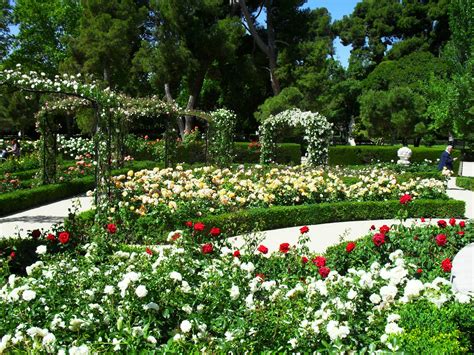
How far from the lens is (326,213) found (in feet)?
30.8

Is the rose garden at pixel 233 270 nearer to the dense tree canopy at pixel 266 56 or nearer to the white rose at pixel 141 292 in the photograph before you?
the white rose at pixel 141 292

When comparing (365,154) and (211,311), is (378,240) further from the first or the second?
(365,154)

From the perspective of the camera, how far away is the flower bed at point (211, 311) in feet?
8.70

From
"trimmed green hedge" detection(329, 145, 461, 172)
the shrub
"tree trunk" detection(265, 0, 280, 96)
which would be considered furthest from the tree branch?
the shrub

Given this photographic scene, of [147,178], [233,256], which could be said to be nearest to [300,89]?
[147,178]

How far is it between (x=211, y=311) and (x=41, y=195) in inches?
375

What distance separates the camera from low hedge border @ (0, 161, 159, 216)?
34.4 feet

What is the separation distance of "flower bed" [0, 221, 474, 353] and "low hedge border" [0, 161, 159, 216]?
7438 millimetres

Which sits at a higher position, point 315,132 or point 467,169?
point 315,132

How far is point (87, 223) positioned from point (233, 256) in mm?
3467

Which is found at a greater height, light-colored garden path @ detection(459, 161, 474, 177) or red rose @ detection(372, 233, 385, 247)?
red rose @ detection(372, 233, 385, 247)

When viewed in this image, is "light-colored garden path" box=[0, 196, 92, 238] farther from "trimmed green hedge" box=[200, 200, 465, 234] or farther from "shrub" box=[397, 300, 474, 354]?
"shrub" box=[397, 300, 474, 354]

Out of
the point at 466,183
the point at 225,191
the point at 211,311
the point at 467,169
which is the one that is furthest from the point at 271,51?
the point at 211,311

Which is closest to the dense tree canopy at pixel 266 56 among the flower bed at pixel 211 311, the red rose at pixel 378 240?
the red rose at pixel 378 240
